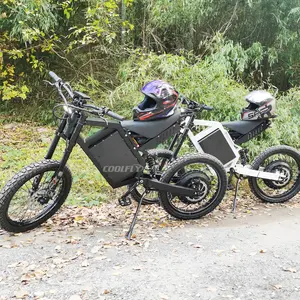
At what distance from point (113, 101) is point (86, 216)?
280 cm

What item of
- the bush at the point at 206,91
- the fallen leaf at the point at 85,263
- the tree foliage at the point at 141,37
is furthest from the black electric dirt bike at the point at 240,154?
the tree foliage at the point at 141,37

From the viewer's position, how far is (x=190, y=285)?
238 cm

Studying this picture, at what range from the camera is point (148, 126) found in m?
3.23

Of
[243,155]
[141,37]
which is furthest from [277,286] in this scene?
[141,37]

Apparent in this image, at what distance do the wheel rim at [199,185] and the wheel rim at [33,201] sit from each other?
1.04 metres

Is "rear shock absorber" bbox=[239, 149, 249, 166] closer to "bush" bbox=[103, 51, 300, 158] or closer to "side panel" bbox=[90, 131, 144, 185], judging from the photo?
"bush" bbox=[103, 51, 300, 158]

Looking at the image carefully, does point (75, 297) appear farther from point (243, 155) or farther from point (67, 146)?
point (243, 155)

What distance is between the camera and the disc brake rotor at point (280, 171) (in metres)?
3.97

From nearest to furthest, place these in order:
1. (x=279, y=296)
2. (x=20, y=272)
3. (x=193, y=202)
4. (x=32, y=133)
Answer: (x=279, y=296) → (x=20, y=272) → (x=193, y=202) → (x=32, y=133)

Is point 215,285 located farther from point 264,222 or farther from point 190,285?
point 264,222

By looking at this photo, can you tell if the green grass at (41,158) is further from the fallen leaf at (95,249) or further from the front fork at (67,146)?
the fallen leaf at (95,249)

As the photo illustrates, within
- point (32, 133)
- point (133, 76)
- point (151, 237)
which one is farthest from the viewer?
point (32, 133)

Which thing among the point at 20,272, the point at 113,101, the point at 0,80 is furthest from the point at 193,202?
the point at 0,80

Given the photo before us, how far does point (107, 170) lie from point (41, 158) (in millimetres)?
2419
